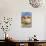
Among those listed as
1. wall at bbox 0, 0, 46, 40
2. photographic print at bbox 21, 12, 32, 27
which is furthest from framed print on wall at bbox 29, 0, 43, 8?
photographic print at bbox 21, 12, 32, 27

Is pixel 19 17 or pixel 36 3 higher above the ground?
pixel 36 3

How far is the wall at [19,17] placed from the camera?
7.68ft

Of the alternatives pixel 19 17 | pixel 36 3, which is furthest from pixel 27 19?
pixel 36 3

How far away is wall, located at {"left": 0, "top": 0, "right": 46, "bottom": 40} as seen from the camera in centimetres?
234

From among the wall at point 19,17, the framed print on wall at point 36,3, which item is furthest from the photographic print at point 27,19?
the framed print on wall at point 36,3

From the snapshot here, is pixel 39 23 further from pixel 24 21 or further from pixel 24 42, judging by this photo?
pixel 24 42

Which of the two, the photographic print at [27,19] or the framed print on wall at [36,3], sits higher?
the framed print on wall at [36,3]

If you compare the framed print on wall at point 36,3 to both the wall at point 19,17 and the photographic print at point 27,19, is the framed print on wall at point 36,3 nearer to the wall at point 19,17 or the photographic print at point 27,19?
the wall at point 19,17

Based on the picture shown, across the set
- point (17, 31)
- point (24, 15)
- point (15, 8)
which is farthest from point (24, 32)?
point (15, 8)

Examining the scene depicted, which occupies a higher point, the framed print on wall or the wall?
the framed print on wall

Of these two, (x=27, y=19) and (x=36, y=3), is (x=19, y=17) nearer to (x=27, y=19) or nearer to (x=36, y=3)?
(x=27, y=19)

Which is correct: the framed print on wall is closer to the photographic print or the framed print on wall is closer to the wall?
the wall

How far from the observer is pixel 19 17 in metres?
2.37

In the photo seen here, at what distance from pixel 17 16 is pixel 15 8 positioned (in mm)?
157
